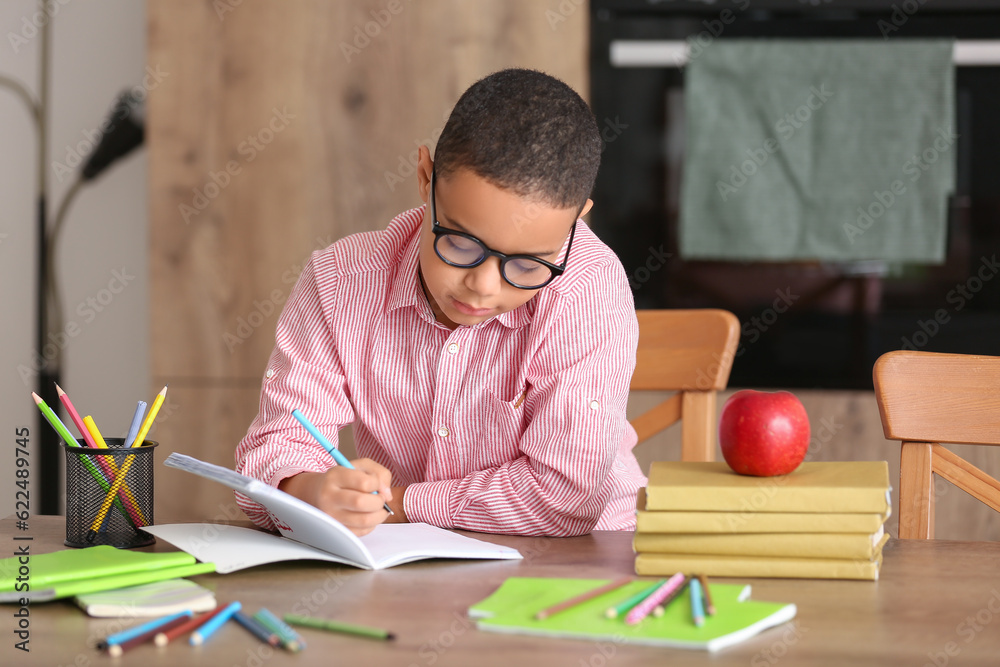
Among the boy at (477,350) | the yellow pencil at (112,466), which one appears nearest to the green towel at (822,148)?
the boy at (477,350)

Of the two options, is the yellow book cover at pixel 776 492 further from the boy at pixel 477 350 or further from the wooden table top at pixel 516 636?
the boy at pixel 477 350

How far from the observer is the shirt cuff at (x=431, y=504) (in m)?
1.10

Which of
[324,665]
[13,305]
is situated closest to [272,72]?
[13,305]

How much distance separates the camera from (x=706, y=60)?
2.26 m

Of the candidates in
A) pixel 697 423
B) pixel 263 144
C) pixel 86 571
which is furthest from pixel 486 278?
pixel 263 144

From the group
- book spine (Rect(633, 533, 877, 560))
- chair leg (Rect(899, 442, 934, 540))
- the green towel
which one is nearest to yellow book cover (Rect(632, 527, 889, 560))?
book spine (Rect(633, 533, 877, 560))

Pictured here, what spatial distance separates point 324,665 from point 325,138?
5.93 feet

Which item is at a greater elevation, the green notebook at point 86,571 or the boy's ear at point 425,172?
the boy's ear at point 425,172

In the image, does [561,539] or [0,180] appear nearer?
[561,539]

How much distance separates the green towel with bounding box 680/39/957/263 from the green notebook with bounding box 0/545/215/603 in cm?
167

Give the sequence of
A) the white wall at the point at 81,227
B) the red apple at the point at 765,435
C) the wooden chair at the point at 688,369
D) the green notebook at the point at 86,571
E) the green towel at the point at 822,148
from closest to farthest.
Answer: the green notebook at the point at 86,571, the red apple at the point at 765,435, the wooden chair at the point at 688,369, the green towel at the point at 822,148, the white wall at the point at 81,227

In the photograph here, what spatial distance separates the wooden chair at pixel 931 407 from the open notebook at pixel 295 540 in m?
0.55

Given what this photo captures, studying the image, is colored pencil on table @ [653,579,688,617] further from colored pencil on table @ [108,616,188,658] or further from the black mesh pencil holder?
the black mesh pencil holder

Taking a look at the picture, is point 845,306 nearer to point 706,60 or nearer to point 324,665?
point 706,60
